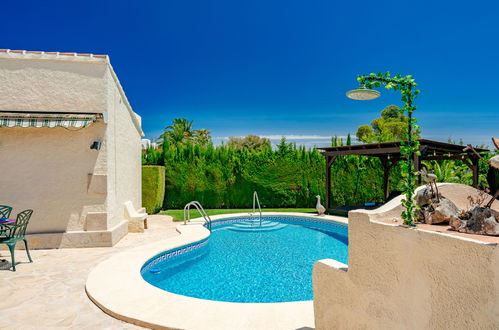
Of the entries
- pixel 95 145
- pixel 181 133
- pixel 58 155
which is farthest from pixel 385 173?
pixel 181 133

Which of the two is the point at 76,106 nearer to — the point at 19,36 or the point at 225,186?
the point at 225,186

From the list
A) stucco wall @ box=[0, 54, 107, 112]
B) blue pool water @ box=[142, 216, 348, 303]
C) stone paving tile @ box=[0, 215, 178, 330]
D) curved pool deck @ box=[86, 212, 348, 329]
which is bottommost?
blue pool water @ box=[142, 216, 348, 303]

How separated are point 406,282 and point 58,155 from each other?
9.64 meters

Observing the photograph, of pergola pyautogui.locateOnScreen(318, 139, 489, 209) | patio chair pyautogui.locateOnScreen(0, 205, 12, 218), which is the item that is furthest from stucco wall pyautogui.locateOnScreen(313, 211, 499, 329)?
pergola pyautogui.locateOnScreen(318, 139, 489, 209)

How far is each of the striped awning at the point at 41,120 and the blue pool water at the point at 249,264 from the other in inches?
181

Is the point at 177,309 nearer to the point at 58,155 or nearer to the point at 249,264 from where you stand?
the point at 249,264

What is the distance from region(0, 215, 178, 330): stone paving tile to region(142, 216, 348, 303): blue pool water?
1706 mm

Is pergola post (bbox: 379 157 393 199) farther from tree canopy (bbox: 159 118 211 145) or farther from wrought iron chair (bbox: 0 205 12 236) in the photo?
tree canopy (bbox: 159 118 211 145)

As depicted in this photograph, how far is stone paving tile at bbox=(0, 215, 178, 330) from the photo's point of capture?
4141 millimetres

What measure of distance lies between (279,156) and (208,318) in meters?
15.2

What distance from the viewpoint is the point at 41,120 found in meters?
8.01

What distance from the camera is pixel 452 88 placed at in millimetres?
33125

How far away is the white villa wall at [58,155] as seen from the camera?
330 inches

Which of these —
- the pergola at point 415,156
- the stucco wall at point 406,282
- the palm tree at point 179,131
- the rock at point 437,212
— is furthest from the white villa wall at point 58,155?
the palm tree at point 179,131
